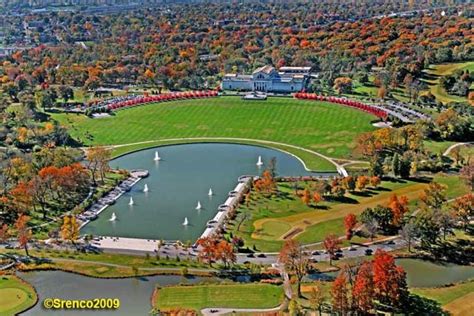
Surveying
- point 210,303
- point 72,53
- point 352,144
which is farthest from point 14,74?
point 210,303

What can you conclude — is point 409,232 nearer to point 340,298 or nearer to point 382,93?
point 340,298

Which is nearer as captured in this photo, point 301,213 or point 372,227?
point 372,227

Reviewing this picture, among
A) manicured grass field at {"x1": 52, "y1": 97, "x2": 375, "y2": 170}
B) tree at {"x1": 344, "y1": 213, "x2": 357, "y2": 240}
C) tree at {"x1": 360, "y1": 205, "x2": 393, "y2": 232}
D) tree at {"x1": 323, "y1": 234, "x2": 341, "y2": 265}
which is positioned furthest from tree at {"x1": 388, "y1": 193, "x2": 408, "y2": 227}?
manicured grass field at {"x1": 52, "y1": 97, "x2": 375, "y2": 170}

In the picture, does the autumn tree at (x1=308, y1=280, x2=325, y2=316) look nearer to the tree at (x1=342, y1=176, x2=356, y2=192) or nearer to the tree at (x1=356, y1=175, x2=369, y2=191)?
the tree at (x1=342, y1=176, x2=356, y2=192)

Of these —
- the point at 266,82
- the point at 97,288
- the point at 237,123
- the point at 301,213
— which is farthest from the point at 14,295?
the point at 266,82

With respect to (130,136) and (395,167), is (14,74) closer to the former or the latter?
(130,136)

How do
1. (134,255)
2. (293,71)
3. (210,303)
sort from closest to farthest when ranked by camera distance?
(210,303) < (134,255) < (293,71)

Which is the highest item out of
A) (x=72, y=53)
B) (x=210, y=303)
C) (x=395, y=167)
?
(x=72, y=53)
